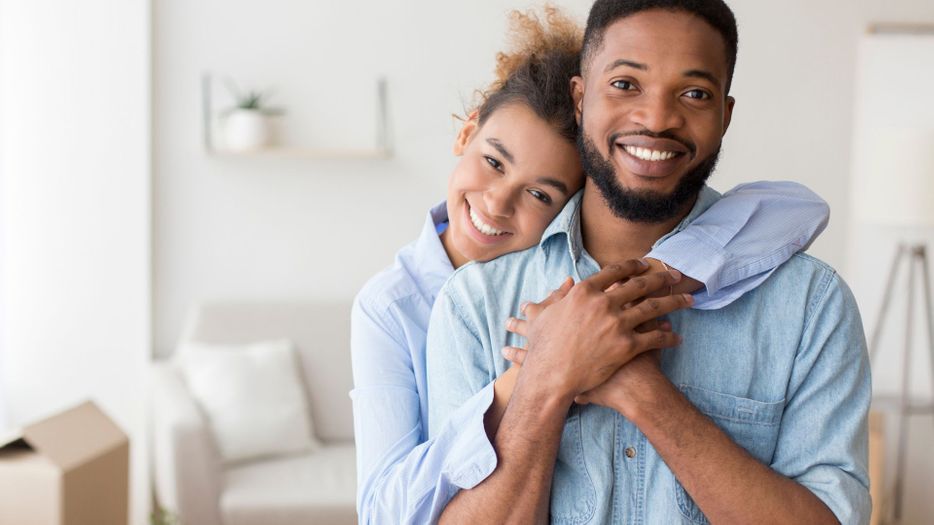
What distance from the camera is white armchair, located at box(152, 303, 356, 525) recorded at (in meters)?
3.36

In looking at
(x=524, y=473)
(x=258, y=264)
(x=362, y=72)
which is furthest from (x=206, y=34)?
(x=524, y=473)

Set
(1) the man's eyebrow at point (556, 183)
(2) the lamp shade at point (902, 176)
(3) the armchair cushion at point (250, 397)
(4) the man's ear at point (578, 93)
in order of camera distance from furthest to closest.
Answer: (2) the lamp shade at point (902, 176), (3) the armchair cushion at point (250, 397), (1) the man's eyebrow at point (556, 183), (4) the man's ear at point (578, 93)

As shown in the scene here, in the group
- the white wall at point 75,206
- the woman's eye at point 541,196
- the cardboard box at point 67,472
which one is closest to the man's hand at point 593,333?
the woman's eye at point 541,196

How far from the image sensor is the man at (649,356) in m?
1.18

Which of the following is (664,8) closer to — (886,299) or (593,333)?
(593,333)

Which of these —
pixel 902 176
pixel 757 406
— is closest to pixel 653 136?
pixel 757 406

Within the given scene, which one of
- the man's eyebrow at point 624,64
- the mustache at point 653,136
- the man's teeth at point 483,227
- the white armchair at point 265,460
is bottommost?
the white armchair at point 265,460

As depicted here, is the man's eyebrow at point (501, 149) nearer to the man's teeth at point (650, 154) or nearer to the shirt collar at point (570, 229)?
the shirt collar at point (570, 229)

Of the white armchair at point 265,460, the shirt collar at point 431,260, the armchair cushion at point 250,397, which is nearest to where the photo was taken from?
the shirt collar at point 431,260

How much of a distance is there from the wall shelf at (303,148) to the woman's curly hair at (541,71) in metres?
2.38

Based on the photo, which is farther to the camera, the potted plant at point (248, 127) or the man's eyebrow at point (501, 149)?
the potted plant at point (248, 127)

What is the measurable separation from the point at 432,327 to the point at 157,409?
8.08ft

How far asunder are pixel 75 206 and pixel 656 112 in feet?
10.6

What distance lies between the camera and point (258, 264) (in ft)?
13.9
